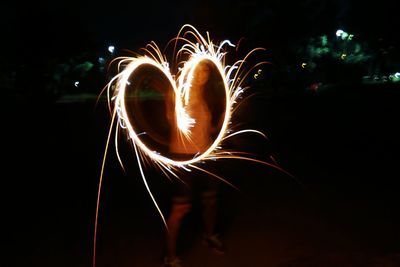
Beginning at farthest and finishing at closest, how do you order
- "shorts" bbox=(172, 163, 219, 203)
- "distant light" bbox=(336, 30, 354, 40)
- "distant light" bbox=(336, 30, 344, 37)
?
"distant light" bbox=(336, 30, 344, 37) < "distant light" bbox=(336, 30, 354, 40) < "shorts" bbox=(172, 163, 219, 203)

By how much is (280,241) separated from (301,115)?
13207 mm

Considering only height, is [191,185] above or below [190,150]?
below

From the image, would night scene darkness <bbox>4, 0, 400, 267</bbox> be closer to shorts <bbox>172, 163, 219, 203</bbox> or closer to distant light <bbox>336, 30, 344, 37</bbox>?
shorts <bbox>172, 163, 219, 203</bbox>

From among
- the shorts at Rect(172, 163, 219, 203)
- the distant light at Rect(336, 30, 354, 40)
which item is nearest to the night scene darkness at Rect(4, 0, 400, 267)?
the shorts at Rect(172, 163, 219, 203)

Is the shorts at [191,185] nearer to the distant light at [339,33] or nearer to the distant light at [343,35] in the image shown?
the distant light at [343,35]

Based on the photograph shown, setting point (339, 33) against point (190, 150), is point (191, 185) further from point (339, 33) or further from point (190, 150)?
point (339, 33)

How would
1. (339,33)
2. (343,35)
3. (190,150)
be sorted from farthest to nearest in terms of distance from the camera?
(339,33)
(343,35)
(190,150)

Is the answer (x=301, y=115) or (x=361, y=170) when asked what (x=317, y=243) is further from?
(x=301, y=115)

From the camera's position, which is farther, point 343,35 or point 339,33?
point 339,33

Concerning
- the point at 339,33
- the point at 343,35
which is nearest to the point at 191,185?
the point at 343,35

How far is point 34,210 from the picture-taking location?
6078mm

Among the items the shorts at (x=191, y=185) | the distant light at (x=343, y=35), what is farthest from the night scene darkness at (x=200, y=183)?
the distant light at (x=343, y=35)

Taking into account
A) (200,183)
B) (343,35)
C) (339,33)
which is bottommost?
(343,35)

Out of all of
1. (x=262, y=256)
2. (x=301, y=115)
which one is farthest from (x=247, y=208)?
(x=301, y=115)
